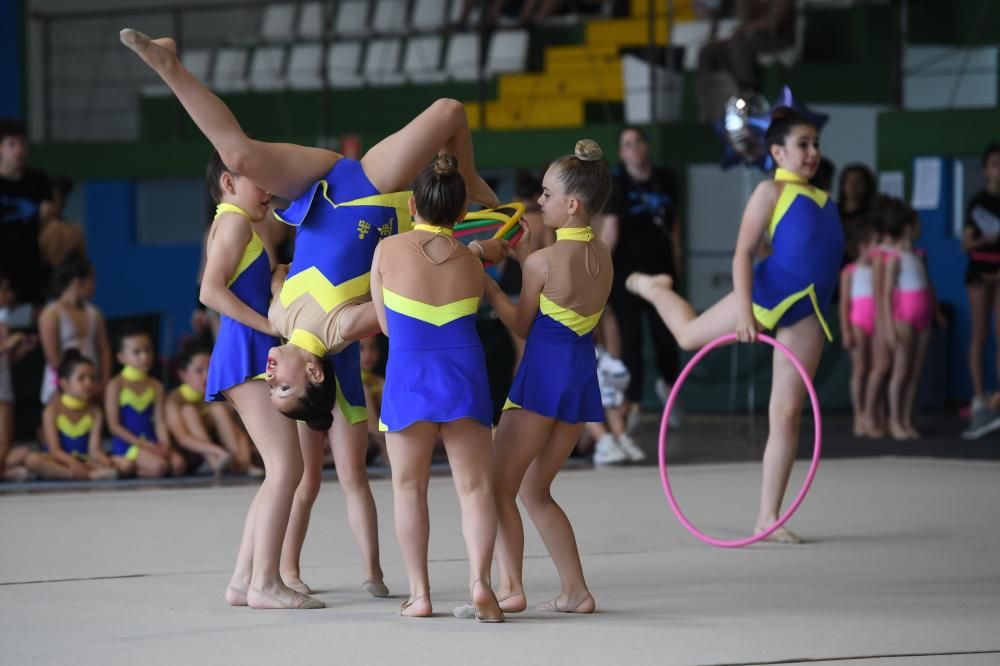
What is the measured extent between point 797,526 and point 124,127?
521 inches

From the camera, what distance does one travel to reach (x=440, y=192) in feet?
13.7

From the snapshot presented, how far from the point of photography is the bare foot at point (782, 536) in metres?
5.65

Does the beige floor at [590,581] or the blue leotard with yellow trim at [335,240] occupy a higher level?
the blue leotard with yellow trim at [335,240]

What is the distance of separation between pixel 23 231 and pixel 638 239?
3.86 metres

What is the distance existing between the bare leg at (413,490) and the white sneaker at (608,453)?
4026mm

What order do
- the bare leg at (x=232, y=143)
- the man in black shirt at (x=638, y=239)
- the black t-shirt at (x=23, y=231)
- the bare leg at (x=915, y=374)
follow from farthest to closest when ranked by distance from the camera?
1. the bare leg at (x=915, y=374)
2. the man in black shirt at (x=638, y=239)
3. the black t-shirt at (x=23, y=231)
4. the bare leg at (x=232, y=143)

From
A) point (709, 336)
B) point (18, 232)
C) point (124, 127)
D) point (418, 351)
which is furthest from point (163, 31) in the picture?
point (418, 351)

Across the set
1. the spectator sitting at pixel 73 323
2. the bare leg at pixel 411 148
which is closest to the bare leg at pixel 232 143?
the bare leg at pixel 411 148

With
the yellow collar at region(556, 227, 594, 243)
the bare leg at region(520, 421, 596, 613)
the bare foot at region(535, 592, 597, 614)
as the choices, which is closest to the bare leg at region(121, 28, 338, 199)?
the yellow collar at region(556, 227, 594, 243)

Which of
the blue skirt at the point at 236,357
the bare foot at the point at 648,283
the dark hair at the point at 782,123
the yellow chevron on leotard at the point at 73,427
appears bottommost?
the yellow chevron on leotard at the point at 73,427

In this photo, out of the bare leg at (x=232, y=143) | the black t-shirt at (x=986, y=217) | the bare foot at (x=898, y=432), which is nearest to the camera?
the bare leg at (x=232, y=143)

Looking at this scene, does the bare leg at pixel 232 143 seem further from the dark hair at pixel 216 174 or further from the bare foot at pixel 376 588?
the bare foot at pixel 376 588

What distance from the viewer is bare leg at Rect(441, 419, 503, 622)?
4141mm

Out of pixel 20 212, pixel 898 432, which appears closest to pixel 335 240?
pixel 20 212
